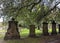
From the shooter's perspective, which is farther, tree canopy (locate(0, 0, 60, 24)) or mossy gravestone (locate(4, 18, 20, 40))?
mossy gravestone (locate(4, 18, 20, 40))

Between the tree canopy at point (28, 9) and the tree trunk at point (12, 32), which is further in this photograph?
the tree trunk at point (12, 32)

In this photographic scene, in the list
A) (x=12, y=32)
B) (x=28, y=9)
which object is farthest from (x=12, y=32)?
(x=28, y=9)

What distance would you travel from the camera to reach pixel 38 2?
13.9 m

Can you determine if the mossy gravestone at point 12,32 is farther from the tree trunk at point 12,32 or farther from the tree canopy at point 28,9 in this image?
the tree canopy at point 28,9

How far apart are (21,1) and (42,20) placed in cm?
413

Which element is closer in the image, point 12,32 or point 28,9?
point 12,32

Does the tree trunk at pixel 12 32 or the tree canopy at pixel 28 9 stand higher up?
the tree canopy at pixel 28 9

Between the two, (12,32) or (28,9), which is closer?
(12,32)

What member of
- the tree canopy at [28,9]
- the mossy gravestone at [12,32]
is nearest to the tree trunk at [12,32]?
the mossy gravestone at [12,32]

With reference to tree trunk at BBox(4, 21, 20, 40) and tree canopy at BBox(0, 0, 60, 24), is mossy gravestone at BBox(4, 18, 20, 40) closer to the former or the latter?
tree trunk at BBox(4, 21, 20, 40)

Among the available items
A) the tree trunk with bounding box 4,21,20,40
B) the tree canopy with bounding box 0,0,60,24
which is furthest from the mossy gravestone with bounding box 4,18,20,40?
the tree canopy with bounding box 0,0,60,24

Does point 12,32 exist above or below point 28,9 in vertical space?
below

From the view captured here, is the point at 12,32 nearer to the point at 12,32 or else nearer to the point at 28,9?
the point at 12,32

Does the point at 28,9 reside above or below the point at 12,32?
above
